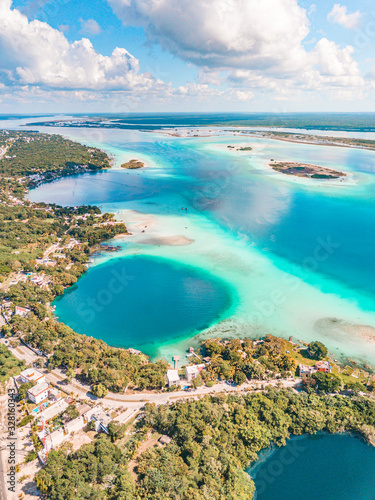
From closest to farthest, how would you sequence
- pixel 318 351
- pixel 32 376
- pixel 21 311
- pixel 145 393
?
pixel 32 376 < pixel 145 393 < pixel 318 351 < pixel 21 311

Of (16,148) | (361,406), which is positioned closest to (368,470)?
(361,406)

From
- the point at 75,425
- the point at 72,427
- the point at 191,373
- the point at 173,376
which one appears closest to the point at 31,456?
the point at 72,427

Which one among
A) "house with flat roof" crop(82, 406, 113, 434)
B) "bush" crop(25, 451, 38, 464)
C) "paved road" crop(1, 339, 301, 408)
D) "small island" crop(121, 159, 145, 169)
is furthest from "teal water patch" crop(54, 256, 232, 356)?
"small island" crop(121, 159, 145, 169)

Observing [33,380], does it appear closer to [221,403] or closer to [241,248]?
[221,403]

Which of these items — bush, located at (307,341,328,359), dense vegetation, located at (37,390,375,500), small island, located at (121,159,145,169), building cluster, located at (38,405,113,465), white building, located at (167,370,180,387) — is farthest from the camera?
small island, located at (121,159,145,169)

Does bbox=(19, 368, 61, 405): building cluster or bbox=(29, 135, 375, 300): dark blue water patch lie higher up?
bbox=(29, 135, 375, 300): dark blue water patch

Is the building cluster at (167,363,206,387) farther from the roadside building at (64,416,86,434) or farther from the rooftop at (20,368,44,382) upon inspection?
the rooftop at (20,368,44,382)

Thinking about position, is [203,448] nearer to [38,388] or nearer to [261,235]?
[38,388]

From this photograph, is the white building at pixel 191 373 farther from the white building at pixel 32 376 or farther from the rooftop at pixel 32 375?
the rooftop at pixel 32 375
